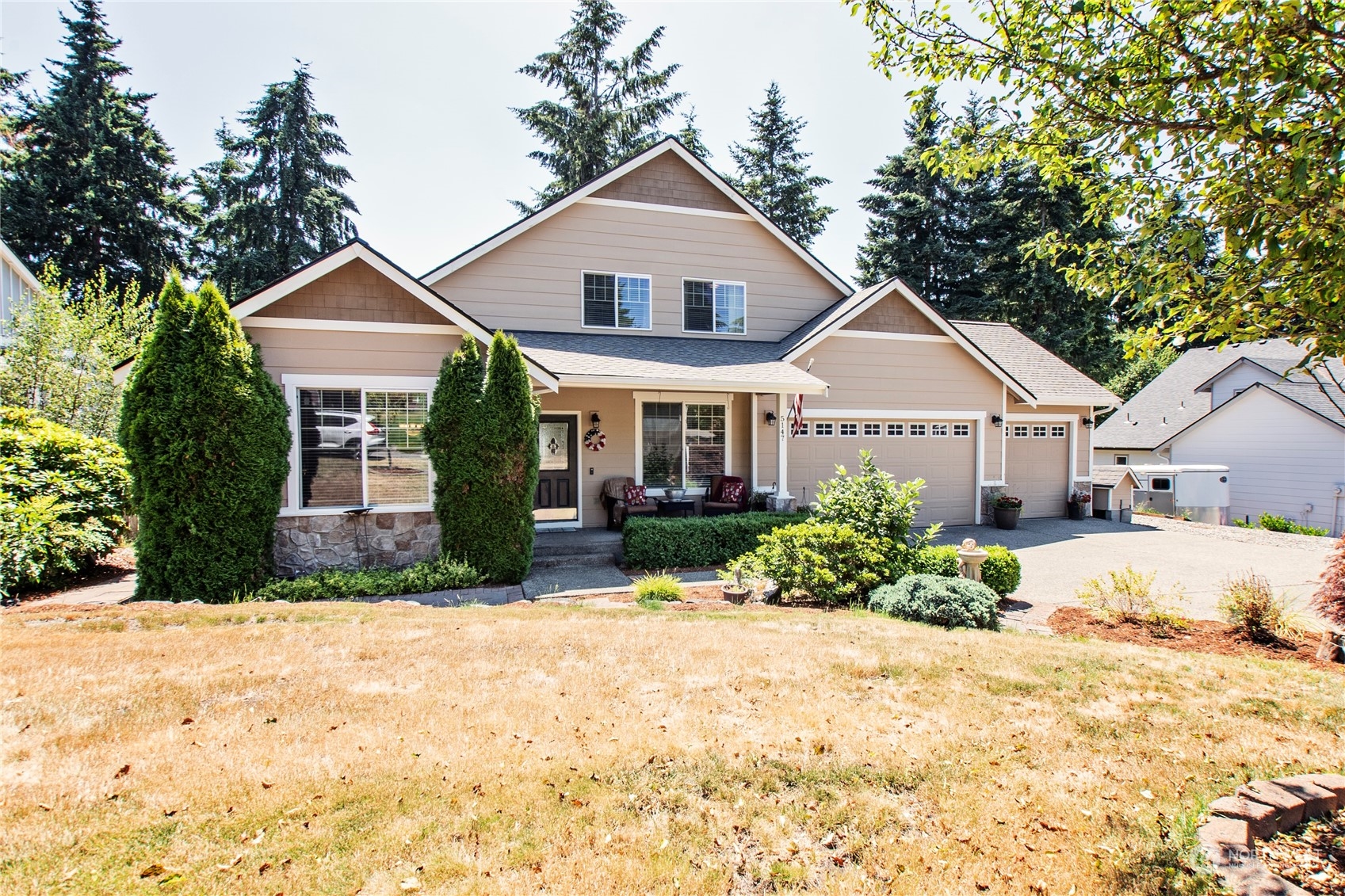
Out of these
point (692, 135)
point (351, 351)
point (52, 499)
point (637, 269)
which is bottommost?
point (52, 499)

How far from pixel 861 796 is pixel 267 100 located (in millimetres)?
32064

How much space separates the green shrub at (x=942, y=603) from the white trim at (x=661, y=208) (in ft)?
31.2

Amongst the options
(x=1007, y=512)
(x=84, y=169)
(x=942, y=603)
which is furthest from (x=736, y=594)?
(x=84, y=169)

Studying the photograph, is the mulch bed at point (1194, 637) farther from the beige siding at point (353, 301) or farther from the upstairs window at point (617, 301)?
the upstairs window at point (617, 301)

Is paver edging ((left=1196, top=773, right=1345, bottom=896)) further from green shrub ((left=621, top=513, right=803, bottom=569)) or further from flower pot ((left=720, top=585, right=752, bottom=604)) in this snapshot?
green shrub ((left=621, top=513, right=803, bottom=569))

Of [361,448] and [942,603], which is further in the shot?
[361,448]

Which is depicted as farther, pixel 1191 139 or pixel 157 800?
pixel 1191 139

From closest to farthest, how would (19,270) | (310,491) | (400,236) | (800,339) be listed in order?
(310,491) < (800,339) < (19,270) < (400,236)

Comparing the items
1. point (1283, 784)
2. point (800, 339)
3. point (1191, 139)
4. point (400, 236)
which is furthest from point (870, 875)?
point (400, 236)

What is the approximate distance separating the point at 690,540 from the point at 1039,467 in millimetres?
10212

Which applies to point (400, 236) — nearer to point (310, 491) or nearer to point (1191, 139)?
point (310, 491)

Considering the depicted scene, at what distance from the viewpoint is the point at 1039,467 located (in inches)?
623

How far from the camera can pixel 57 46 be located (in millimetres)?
24031

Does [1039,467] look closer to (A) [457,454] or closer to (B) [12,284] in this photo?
(A) [457,454]
